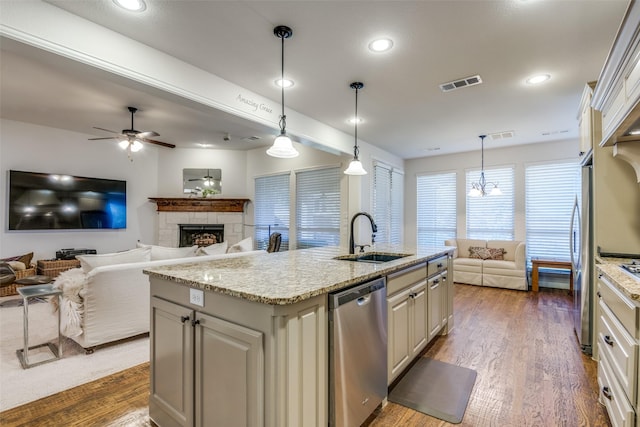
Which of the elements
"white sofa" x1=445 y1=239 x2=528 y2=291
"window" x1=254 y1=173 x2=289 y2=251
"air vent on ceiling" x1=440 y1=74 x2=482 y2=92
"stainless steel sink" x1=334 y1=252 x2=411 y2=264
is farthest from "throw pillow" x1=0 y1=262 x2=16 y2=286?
"white sofa" x1=445 y1=239 x2=528 y2=291

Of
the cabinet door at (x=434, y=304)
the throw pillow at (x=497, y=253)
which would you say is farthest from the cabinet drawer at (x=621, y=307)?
the throw pillow at (x=497, y=253)

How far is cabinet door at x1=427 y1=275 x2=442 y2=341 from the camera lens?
2.83 meters

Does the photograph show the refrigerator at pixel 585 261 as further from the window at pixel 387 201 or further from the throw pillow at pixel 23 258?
the throw pillow at pixel 23 258

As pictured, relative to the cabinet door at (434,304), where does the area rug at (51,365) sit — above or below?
below

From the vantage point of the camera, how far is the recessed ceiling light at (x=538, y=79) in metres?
3.02

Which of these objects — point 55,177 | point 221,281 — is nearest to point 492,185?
point 221,281

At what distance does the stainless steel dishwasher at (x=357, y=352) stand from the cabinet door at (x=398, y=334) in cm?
10

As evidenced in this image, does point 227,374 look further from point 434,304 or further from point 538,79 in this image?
point 538,79

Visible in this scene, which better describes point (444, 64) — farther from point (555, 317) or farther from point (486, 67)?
point (555, 317)

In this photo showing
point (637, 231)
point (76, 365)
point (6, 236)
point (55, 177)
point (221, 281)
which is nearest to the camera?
point (221, 281)

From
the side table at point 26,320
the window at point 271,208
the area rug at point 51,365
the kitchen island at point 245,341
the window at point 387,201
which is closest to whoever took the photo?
the kitchen island at point 245,341

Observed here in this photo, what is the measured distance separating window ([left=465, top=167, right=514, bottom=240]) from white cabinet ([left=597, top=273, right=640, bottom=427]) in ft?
14.5

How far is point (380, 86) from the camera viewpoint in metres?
3.28

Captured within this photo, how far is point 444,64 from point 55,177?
6662 mm
